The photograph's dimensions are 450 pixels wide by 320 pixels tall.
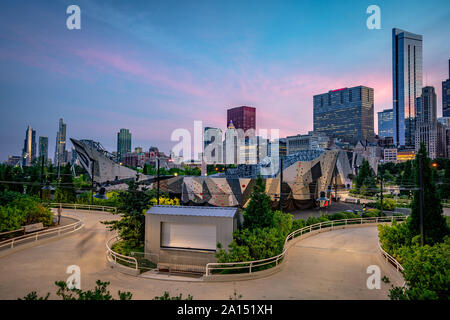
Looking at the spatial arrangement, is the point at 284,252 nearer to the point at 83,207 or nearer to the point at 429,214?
the point at 429,214

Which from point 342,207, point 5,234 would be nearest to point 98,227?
point 5,234

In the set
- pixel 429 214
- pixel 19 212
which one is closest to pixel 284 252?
pixel 429 214

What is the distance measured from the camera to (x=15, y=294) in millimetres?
10625

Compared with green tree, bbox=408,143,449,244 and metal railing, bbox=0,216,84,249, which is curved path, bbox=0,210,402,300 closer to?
metal railing, bbox=0,216,84,249

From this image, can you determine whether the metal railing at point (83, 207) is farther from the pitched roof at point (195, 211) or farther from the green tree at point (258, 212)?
the green tree at point (258, 212)

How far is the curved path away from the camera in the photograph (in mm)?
11266

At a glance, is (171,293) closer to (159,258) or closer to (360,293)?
(159,258)

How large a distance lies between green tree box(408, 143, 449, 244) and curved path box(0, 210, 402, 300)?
2.58 meters

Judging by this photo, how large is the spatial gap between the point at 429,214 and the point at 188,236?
12449 millimetres

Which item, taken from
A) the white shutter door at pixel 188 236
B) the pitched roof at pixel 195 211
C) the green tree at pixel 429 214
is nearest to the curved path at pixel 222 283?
the green tree at pixel 429 214

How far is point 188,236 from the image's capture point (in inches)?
626

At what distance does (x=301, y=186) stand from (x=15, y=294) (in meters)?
39.9

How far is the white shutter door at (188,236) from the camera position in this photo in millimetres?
15578
